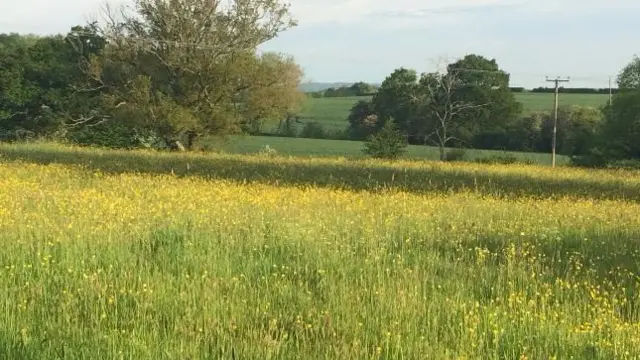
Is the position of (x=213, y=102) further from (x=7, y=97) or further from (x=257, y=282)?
(x=257, y=282)

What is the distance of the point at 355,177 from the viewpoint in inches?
720

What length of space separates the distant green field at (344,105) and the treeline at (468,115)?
4178 mm

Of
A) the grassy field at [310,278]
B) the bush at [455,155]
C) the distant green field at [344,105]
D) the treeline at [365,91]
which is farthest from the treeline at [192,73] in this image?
the treeline at [365,91]

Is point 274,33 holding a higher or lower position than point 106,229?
higher

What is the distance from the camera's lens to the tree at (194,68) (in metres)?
33.5

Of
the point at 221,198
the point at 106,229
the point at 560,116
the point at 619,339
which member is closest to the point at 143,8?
the point at 221,198

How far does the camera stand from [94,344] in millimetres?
4266

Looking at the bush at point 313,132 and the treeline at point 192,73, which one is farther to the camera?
the bush at point 313,132

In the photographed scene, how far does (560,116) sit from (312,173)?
143 ft

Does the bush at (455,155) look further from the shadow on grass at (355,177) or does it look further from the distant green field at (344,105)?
the distant green field at (344,105)

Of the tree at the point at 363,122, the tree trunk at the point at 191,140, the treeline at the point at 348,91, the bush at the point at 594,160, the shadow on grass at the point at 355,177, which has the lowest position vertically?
the bush at the point at 594,160

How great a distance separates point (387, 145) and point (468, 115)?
88.1ft

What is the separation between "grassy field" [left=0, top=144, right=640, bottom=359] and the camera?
4.44 m

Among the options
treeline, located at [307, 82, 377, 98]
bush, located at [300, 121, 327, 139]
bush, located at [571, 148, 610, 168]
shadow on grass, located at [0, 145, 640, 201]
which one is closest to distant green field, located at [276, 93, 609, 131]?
bush, located at [300, 121, 327, 139]
